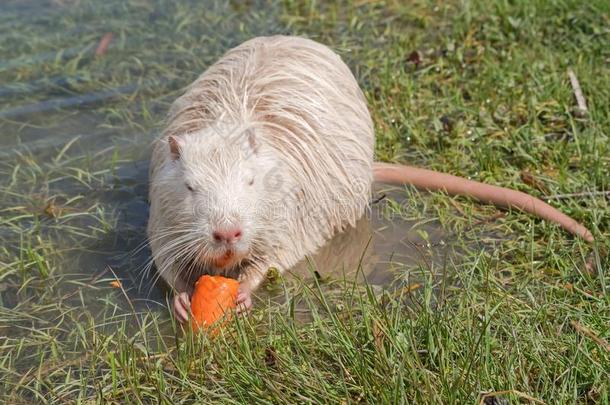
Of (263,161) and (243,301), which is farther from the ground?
(263,161)

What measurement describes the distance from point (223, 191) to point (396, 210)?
3.98 ft

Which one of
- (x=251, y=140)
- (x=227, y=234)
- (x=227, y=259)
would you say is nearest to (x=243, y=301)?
(x=227, y=259)

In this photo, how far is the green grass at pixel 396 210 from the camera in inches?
123

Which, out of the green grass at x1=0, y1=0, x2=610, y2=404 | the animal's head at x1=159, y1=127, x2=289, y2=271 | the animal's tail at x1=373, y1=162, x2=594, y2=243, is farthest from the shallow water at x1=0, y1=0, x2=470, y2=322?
the animal's head at x1=159, y1=127, x2=289, y2=271

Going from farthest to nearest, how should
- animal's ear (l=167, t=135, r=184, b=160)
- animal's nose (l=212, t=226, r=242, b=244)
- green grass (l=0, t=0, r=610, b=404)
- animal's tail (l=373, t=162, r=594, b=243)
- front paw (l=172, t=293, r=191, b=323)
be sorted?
animal's tail (l=373, t=162, r=594, b=243) < animal's ear (l=167, t=135, r=184, b=160) < front paw (l=172, t=293, r=191, b=323) < animal's nose (l=212, t=226, r=242, b=244) < green grass (l=0, t=0, r=610, b=404)

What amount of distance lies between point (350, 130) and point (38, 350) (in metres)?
1.74

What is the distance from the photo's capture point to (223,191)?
367 centimetres

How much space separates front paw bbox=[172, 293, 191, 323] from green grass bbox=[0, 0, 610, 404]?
0.08 metres

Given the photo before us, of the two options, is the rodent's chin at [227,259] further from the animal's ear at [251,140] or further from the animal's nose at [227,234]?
the animal's ear at [251,140]

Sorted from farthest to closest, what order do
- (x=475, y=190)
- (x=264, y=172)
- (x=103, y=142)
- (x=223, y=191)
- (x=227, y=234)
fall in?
(x=103, y=142) → (x=475, y=190) → (x=264, y=172) → (x=223, y=191) → (x=227, y=234)

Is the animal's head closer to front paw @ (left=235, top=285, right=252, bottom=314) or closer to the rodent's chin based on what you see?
the rodent's chin

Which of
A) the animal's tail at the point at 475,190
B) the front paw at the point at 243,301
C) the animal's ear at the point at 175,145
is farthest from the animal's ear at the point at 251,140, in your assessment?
the animal's tail at the point at 475,190

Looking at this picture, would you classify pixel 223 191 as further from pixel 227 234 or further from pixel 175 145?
pixel 175 145

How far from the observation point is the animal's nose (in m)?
3.54
